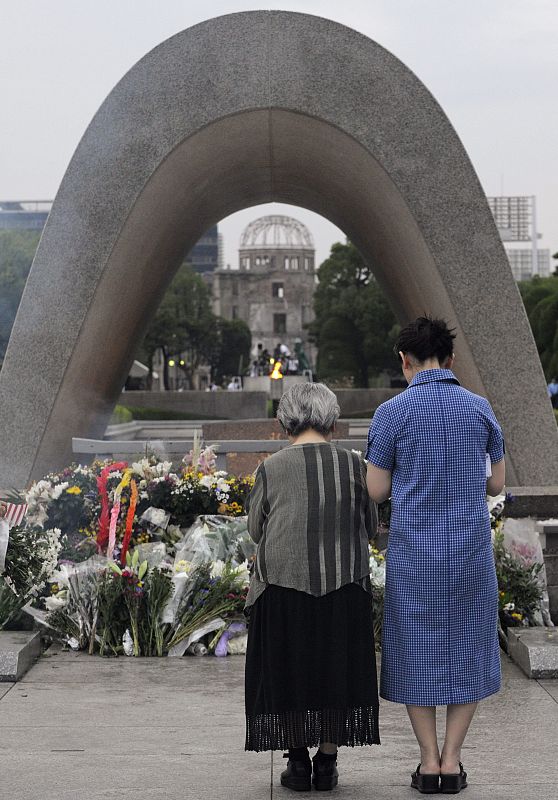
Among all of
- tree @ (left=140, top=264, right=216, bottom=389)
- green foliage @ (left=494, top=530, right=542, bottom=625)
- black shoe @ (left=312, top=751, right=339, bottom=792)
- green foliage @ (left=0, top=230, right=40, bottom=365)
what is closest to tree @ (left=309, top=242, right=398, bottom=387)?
tree @ (left=140, top=264, right=216, bottom=389)

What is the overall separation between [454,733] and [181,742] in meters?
1.50

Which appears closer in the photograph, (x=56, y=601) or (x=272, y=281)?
(x=56, y=601)

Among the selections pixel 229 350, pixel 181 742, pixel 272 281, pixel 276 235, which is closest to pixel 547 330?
pixel 181 742

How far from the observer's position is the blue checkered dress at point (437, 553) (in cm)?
471

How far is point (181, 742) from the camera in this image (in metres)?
5.64

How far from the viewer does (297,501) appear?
15.9 feet

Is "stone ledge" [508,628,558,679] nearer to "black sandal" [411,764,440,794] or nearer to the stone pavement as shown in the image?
the stone pavement

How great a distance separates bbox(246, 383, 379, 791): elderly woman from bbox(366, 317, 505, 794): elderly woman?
0.41 feet

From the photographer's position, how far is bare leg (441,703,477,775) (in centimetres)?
475

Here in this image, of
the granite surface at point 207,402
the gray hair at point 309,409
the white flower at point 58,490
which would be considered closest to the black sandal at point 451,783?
the gray hair at point 309,409

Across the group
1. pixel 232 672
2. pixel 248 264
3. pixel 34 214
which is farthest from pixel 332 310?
pixel 248 264

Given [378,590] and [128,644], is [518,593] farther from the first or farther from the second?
Answer: [128,644]

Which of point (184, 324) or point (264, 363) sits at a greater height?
point (184, 324)

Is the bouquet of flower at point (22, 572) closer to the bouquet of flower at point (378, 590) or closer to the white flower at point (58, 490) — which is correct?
the white flower at point (58, 490)
